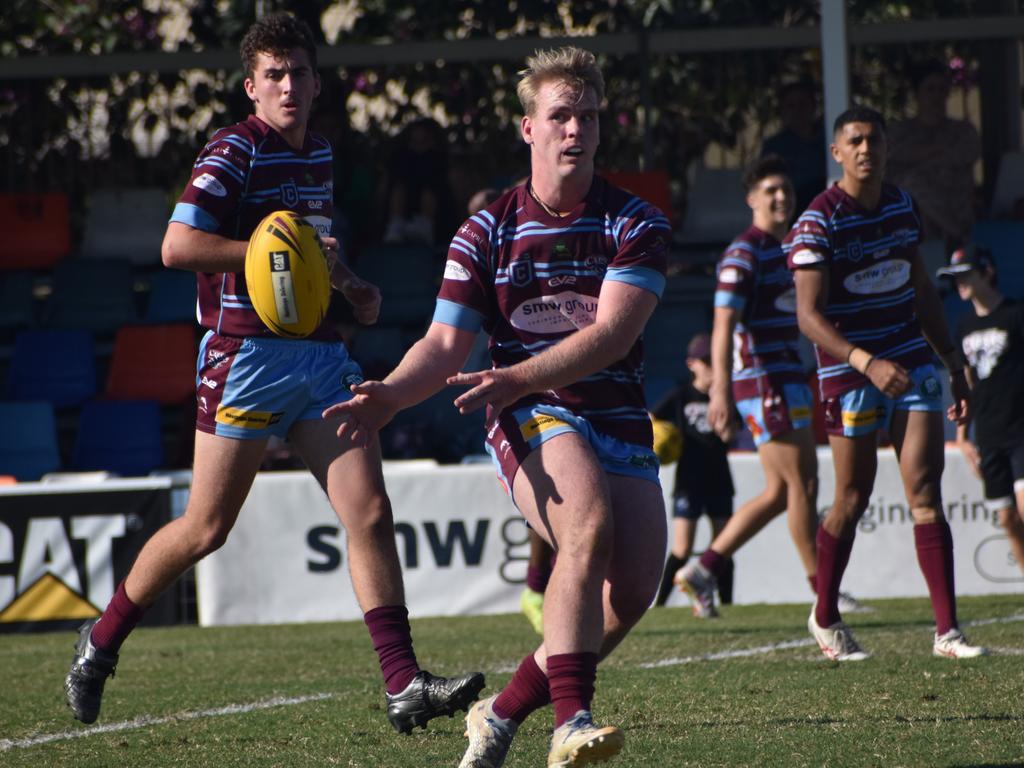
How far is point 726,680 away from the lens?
6.37 meters

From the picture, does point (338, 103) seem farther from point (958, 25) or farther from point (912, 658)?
point (912, 658)

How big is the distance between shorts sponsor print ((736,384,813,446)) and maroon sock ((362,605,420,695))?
363cm

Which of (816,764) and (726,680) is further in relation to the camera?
(726,680)

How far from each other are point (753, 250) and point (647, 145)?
22.7 feet

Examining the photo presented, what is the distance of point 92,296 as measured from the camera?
14.2 meters

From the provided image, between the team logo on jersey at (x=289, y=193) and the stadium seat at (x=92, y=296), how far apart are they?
9.20 m

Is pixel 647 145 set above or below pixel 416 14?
below

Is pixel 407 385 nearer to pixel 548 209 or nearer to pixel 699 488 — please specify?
pixel 548 209

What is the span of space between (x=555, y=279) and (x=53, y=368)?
31.5 ft

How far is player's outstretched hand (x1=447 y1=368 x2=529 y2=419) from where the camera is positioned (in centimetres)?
408

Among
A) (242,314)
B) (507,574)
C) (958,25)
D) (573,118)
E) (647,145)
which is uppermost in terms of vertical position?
(958,25)

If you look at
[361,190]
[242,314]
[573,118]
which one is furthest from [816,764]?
[361,190]

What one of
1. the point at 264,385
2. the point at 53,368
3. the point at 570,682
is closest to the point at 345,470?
the point at 264,385

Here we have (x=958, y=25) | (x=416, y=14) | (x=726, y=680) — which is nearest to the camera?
(x=726, y=680)
